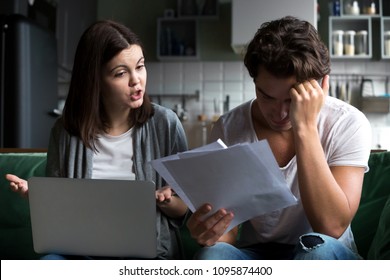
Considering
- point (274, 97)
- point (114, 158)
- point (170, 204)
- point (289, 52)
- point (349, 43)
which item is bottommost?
point (170, 204)

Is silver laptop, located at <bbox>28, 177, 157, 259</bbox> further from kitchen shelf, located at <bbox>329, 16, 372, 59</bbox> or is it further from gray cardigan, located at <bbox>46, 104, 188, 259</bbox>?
kitchen shelf, located at <bbox>329, 16, 372, 59</bbox>

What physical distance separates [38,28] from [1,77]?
420 millimetres

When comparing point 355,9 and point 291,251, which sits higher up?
point 355,9

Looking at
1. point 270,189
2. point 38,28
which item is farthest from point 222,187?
point 38,28

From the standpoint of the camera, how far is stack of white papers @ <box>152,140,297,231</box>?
1105 millimetres

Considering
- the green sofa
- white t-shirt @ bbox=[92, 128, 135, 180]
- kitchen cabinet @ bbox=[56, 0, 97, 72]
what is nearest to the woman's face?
white t-shirt @ bbox=[92, 128, 135, 180]

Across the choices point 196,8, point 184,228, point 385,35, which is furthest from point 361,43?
point 184,228

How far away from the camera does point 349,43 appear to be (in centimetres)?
450

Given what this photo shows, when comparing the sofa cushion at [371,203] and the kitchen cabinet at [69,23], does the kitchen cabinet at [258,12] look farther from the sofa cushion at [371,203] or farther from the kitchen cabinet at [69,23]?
the sofa cushion at [371,203]

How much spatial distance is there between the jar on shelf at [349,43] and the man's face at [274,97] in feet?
10.8

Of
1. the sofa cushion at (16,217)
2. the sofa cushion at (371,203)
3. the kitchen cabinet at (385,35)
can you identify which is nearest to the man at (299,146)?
the sofa cushion at (371,203)

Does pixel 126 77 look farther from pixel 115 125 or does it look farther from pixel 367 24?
pixel 367 24

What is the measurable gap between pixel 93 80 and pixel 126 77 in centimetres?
9
